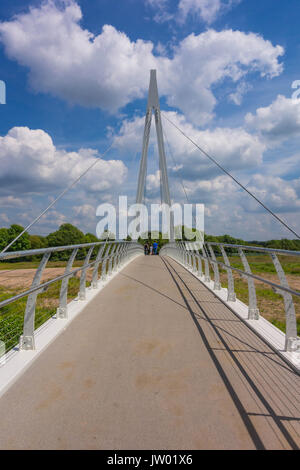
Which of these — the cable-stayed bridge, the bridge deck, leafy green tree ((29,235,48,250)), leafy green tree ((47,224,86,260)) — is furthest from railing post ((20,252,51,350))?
leafy green tree ((29,235,48,250))

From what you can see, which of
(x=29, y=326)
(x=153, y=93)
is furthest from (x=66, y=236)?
(x=29, y=326)

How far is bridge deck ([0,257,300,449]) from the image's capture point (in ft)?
6.20

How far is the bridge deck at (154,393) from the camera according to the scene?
74.4 inches

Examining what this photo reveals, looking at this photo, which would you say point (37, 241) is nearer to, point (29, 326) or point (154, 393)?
point (29, 326)

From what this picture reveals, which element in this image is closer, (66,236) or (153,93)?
(153,93)

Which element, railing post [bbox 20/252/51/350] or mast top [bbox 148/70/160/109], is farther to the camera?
mast top [bbox 148/70/160/109]

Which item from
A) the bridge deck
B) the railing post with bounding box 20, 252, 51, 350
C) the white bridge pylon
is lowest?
the bridge deck

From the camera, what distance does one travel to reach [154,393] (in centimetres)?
239

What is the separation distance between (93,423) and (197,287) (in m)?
5.84

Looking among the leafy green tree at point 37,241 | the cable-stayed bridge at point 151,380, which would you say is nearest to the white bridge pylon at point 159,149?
the cable-stayed bridge at point 151,380

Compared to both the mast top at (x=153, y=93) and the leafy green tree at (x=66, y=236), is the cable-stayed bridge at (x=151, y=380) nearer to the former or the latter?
the mast top at (x=153, y=93)

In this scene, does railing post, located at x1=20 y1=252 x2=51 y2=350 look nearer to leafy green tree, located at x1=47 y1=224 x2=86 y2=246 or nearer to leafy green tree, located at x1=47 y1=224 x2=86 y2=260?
leafy green tree, located at x1=47 y1=224 x2=86 y2=260
